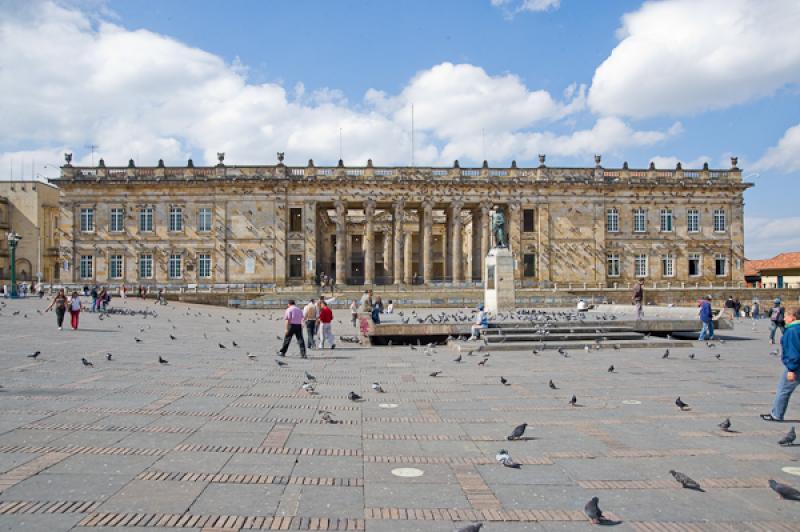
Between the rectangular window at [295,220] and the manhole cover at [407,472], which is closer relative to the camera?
the manhole cover at [407,472]

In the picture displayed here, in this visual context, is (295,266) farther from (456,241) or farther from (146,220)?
(456,241)

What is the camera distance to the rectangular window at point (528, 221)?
59078 mm

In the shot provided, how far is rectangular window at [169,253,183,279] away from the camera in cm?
5691

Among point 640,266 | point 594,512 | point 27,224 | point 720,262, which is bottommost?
point 594,512

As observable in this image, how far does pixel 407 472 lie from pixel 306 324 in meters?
12.5

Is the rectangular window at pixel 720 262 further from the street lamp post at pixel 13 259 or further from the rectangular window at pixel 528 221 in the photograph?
the street lamp post at pixel 13 259

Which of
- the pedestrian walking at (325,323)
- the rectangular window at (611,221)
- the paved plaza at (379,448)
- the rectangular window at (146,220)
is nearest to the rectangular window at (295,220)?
the rectangular window at (146,220)

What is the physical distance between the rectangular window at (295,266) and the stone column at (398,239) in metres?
8.86

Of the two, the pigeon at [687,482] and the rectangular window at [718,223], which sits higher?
the rectangular window at [718,223]

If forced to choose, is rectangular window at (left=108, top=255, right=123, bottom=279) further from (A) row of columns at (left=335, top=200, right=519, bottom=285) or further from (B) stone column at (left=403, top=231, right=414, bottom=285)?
(B) stone column at (left=403, top=231, right=414, bottom=285)

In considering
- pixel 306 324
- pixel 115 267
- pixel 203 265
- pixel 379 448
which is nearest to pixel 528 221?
pixel 203 265

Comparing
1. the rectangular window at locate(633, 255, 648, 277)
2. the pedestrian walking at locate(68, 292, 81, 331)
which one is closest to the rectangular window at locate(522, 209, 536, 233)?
the rectangular window at locate(633, 255, 648, 277)

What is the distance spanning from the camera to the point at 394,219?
57906 millimetres

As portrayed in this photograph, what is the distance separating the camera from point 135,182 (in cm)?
5625
